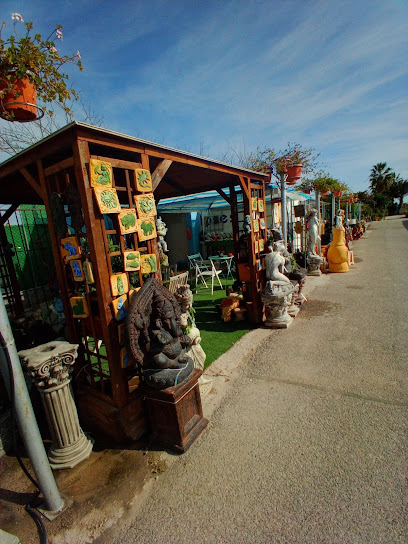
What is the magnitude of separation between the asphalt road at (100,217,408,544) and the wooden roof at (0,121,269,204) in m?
3.08

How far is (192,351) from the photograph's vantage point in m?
3.77

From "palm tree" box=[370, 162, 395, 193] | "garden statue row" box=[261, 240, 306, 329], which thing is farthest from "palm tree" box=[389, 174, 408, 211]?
"garden statue row" box=[261, 240, 306, 329]

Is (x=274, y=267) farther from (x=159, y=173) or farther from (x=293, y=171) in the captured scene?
(x=293, y=171)

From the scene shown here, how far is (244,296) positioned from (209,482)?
4174 mm

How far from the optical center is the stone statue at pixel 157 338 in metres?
2.67

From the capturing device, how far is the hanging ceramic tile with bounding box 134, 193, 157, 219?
297 cm

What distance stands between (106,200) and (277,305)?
3923mm

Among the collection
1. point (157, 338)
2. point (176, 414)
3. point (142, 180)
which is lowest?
point (176, 414)

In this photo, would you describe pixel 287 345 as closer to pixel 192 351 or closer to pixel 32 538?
pixel 192 351

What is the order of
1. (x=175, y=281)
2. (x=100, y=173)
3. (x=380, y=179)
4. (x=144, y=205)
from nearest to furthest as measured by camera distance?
(x=100, y=173)
(x=144, y=205)
(x=175, y=281)
(x=380, y=179)

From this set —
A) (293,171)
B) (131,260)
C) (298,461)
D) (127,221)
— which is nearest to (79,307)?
(131,260)

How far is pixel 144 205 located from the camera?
3.01 meters

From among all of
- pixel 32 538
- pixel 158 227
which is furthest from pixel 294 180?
pixel 32 538

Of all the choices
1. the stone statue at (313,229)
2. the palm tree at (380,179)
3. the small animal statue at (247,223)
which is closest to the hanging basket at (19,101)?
the small animal statue at (247,223)
